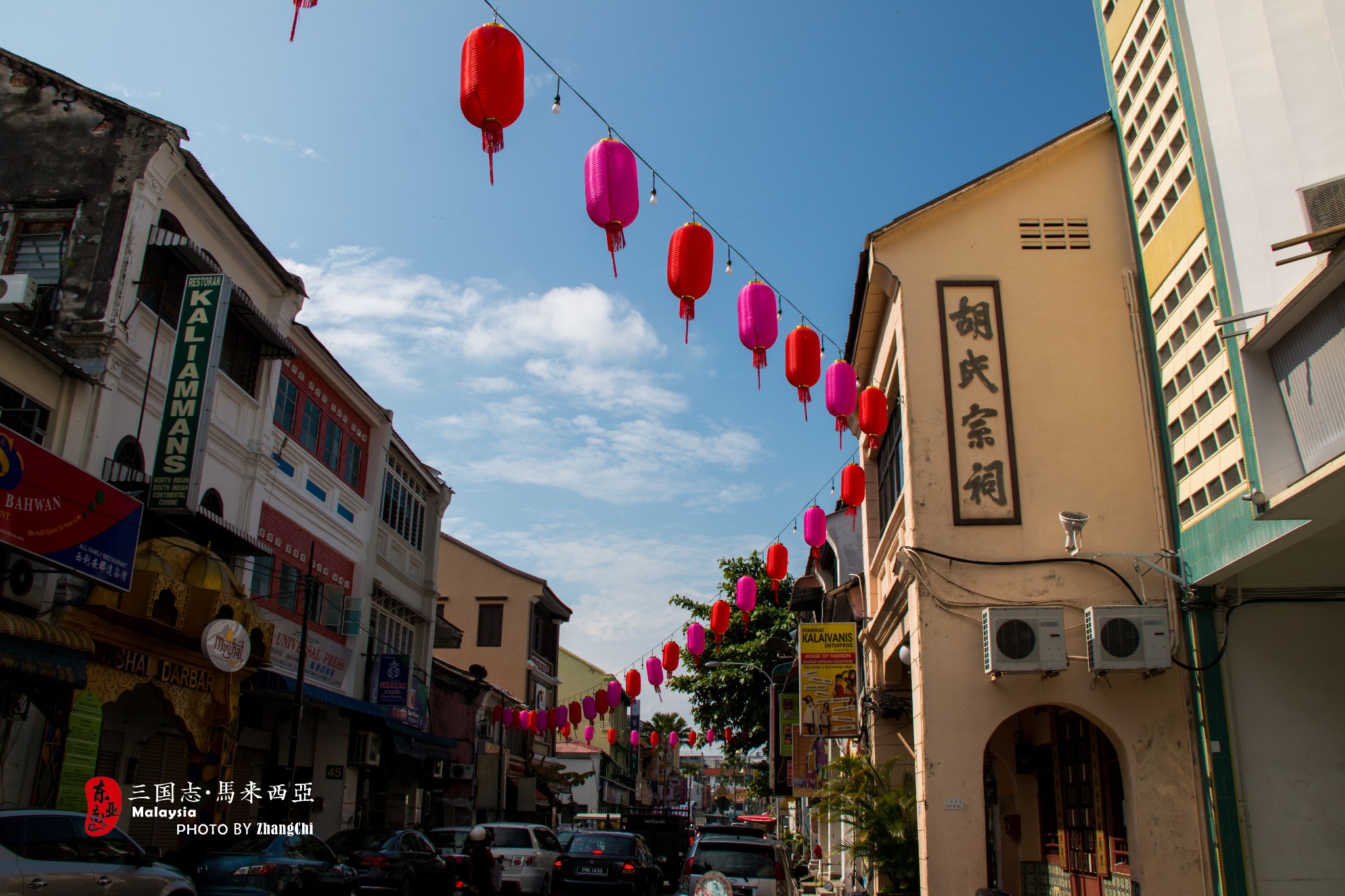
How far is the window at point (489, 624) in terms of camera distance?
41.5m

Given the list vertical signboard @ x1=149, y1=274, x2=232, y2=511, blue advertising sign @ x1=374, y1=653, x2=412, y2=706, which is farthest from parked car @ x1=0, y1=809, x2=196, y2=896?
blue advertising sign @ x1=374, y1=653, x2=412, y2=706

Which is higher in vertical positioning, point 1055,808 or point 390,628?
point 390,628

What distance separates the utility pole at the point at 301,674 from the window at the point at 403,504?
4803mm

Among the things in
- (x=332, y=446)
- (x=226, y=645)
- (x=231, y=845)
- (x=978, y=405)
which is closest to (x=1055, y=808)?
(x=978, y=405)

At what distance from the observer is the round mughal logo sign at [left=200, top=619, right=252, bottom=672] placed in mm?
13609

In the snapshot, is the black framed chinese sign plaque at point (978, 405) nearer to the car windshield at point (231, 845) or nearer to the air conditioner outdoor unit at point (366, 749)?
the car windshield at point (231, 845)

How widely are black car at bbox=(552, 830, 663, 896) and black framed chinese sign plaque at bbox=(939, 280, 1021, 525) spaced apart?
27.1ft

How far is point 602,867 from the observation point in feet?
52.6

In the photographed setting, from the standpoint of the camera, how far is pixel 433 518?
95.9 ft

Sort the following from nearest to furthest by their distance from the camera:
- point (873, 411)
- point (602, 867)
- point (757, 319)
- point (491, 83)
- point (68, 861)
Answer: point (491, 83)
point (68, 861)
point (757, 319)
point (873, 411)
point (602, 867)

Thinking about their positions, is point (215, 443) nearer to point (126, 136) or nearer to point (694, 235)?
point (126, 136)

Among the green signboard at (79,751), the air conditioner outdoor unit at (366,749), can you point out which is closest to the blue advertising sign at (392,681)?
the air conditioner outdoor unit at (366,749)

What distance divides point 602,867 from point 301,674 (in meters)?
6.52

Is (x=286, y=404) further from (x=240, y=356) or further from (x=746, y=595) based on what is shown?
(x=746, y=595)
